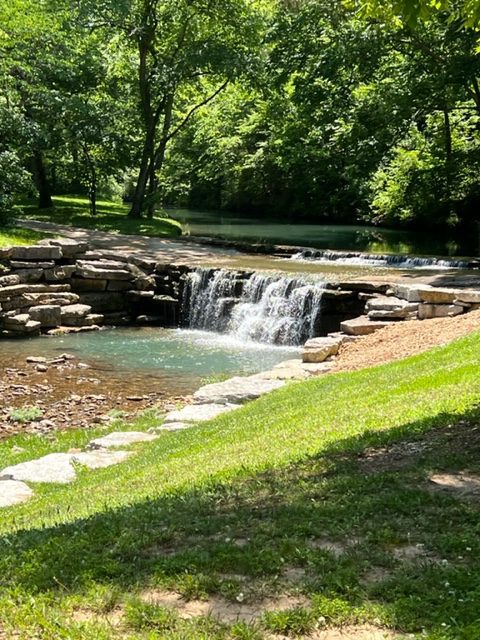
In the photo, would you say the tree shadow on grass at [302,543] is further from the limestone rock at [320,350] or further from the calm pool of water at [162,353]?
the limestone rock at [320,350]

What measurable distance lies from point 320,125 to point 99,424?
20.1 metres

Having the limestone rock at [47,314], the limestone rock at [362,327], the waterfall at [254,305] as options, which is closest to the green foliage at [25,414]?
the limestone rock at [362,327]

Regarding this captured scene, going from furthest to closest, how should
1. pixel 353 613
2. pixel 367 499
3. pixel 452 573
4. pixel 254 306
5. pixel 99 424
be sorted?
pixel 254 306 < pixel 99 424 < pixel 367 499 < pixel 452 573 < pixel 353 613

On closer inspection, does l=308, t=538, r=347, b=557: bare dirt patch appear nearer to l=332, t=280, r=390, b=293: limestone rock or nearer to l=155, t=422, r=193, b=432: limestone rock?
l=155, t=422, r=193, b=432: limestone rock

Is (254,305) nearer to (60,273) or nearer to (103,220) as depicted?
(60,273)

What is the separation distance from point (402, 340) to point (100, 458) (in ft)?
21.5

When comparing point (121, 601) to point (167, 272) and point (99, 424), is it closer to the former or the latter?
point (99, 424)

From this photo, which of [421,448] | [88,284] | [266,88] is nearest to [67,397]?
[88,284]

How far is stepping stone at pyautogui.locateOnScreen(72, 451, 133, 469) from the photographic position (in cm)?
848

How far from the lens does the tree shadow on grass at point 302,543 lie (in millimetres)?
3572

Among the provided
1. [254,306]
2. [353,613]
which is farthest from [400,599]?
[254,306]

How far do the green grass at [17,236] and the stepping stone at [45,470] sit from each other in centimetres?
1190

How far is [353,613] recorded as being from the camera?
11.0 feet

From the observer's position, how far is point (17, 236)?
20766 millimetres
